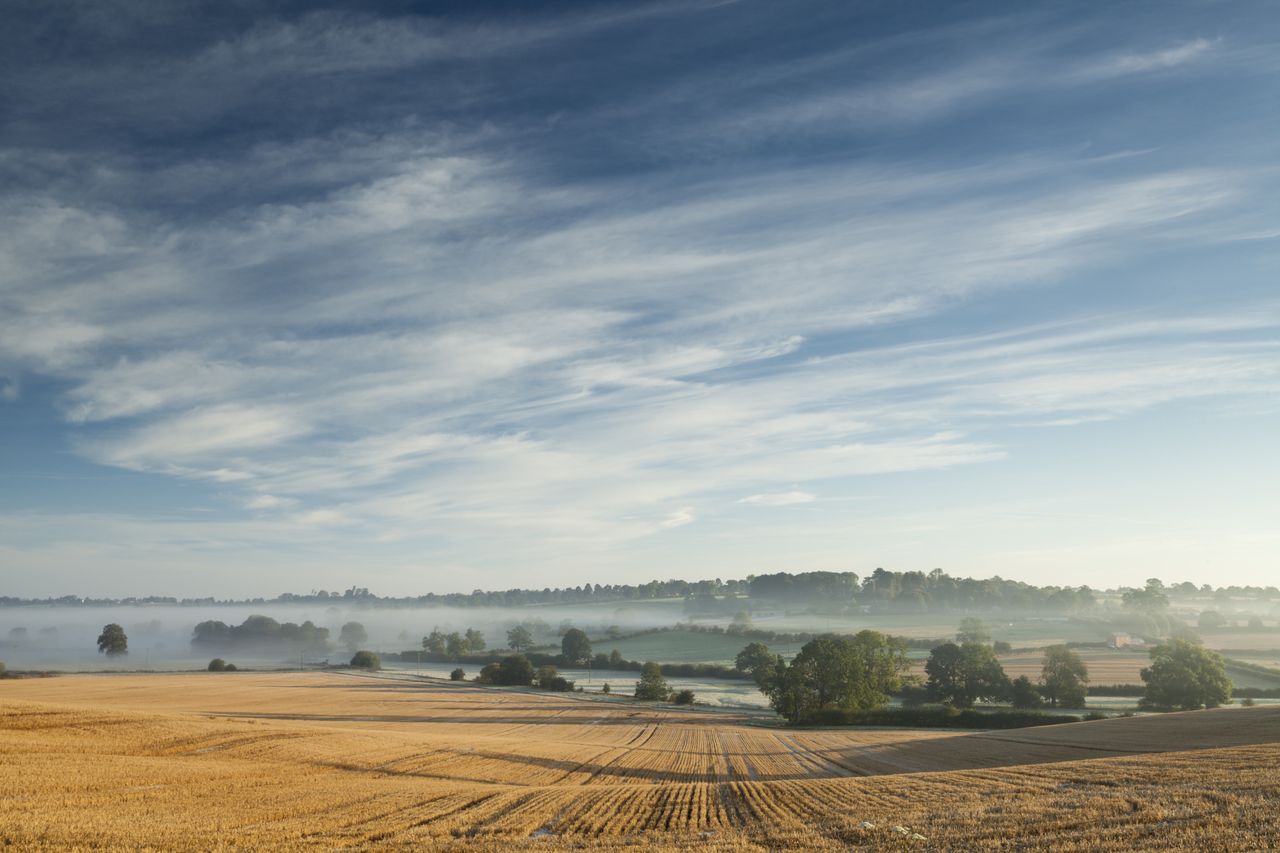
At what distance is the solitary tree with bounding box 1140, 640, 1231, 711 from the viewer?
314 ft

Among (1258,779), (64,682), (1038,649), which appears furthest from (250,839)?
(1038,649)

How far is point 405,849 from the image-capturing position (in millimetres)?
22875

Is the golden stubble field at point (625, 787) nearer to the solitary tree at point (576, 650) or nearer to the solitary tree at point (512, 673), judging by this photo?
the solitary tree at point (512, 673)

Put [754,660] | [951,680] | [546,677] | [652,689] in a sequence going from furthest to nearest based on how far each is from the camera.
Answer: [754,660], [546,677], [652,689], [951,680]

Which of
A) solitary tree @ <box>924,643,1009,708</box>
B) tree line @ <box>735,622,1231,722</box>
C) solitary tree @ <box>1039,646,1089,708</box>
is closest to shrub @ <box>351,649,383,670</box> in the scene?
tree line @ <box>735,622,1231,722</box>

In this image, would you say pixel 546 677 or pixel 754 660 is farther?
pixel 754 660

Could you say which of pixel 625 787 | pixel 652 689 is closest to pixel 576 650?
pixel 652 689

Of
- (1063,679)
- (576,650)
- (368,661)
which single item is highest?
(1063,679)

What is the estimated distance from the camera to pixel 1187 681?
95.9 meters

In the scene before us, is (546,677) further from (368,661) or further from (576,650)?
(368,661)

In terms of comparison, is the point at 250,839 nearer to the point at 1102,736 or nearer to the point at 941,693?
the point at 1102,736

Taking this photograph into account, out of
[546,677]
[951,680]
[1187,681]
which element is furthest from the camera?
[546,677]

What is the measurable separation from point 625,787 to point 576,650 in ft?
479

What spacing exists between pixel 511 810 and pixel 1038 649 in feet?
618
